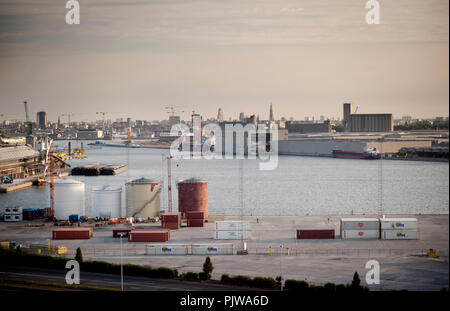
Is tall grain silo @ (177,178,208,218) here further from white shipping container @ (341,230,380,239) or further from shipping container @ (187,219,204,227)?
white shipping container @ (341,230,380,239)

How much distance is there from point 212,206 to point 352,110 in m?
56.3

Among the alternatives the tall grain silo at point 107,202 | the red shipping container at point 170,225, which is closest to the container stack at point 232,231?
the red shipping container at point 170,225

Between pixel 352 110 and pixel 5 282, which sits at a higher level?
pixel 352 110

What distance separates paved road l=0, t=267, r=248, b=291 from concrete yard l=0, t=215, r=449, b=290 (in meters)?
0.78

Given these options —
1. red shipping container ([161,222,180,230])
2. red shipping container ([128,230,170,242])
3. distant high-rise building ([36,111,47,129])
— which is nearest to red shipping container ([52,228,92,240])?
red shipping container ([128,230,170,242])

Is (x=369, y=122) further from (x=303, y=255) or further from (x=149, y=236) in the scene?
(x=303, y=255)

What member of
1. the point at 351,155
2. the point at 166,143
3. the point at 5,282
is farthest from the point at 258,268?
the point at 166,143

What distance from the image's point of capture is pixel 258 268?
33.0ft

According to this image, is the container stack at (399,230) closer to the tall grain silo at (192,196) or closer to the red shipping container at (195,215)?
the red shipping container at (195,215)

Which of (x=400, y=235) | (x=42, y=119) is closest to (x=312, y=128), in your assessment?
(x=42, y=119)

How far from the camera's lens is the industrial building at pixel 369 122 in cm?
6775

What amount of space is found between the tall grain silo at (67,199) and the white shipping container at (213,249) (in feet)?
17.6

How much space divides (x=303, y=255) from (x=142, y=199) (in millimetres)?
5674
